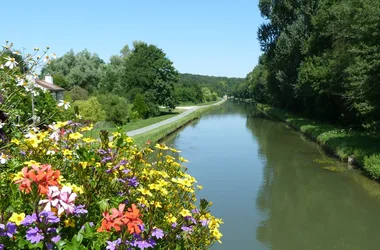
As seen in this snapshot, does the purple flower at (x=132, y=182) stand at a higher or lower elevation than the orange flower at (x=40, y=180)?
lower

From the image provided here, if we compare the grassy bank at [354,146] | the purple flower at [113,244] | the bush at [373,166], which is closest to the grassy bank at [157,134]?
the grassy bank at [354,146]

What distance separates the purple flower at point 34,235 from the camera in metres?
1.86

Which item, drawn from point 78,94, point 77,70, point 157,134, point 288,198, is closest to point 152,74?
point 78,94

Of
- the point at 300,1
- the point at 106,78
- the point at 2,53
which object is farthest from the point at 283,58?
the point at 2,53

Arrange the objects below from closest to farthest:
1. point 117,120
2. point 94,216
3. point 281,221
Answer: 1. point 94,216
2. point 281,221
3. point 117,120

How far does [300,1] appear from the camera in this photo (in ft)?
103

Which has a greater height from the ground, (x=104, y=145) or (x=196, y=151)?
(x=104, y=145)

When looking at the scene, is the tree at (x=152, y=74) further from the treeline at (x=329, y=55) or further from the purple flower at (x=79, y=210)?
the purple flower at (x=79, y=210)

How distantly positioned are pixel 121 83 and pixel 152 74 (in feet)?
14.9

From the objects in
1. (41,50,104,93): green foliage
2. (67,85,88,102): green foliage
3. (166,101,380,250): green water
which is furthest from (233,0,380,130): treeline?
(41,50,104,93): green foliage

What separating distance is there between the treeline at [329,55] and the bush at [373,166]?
9.56 feet

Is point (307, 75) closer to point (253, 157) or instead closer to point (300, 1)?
point (300, 1)

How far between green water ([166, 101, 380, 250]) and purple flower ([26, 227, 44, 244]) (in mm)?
6870

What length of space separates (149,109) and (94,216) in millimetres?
36819
